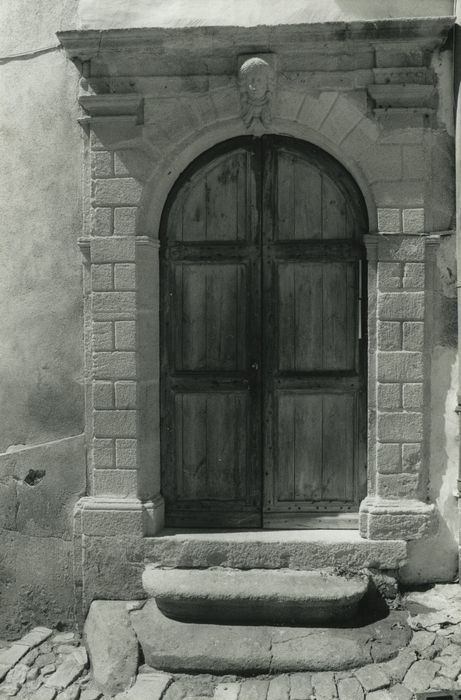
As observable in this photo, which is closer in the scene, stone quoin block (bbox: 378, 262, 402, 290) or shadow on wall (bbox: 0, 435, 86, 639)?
stone quoin block (bbox: 378, 262, 402, 290)

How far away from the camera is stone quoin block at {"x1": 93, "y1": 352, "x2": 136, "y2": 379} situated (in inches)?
171

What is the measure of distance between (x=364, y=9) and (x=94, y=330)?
258 centimetres

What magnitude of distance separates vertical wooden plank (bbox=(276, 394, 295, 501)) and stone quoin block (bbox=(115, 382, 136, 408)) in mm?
951

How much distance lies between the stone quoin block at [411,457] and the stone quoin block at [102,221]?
7.53ft

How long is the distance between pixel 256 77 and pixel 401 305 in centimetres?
164

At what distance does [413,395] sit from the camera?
426cm

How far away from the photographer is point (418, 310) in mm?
4234

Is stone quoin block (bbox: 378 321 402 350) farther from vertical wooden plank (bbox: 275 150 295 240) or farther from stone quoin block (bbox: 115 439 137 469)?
stone quoin block (bbox: 115 439 137 469)

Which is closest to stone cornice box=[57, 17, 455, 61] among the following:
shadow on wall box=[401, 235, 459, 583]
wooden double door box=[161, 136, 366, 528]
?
wooden double door box=[161, 136, 366, 528]

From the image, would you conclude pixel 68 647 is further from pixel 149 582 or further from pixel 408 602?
pixel 408 602

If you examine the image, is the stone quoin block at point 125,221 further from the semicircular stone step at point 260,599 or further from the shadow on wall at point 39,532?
the semicircular stone step at point 260,599

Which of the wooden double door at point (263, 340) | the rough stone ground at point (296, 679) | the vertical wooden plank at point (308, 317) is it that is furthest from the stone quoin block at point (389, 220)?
the rough stone ground at point (296, 679)

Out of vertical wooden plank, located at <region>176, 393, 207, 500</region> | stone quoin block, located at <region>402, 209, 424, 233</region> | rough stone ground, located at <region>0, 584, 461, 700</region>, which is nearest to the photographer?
rough stone ground, located at <region>0, 584, 461, 700</region>

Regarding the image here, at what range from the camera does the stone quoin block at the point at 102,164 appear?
4.30m
